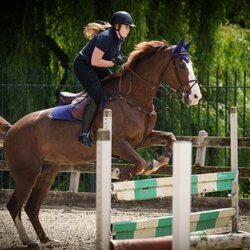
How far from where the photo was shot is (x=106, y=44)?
29.7 feet

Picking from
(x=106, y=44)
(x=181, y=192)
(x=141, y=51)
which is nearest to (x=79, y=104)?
(x=106, y=44)

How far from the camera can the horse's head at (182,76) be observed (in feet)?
29.8

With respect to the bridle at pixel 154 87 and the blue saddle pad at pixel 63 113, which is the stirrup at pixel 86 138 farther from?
the bridle at pixel 154 87

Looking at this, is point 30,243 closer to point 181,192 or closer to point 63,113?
point 63,113

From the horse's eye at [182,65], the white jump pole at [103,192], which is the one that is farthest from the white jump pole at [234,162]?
the white jump pole at [103,192]

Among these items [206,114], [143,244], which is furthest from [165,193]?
[206,114]

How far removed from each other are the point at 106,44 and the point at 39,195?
2.08 m

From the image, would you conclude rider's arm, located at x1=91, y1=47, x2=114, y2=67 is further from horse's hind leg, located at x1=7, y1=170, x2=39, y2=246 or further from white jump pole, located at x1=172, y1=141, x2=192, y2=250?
white jump pole, located at x1=172, y1=141, x2=192, y2=250

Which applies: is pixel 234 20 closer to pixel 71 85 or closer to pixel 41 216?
pixel 71 85

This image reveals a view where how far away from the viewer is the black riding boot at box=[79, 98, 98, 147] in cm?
916

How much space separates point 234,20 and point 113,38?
326 inches

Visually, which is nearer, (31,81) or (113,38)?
(113,38)

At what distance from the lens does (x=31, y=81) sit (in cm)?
1423

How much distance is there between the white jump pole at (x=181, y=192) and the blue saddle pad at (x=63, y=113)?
4881 millimetres
